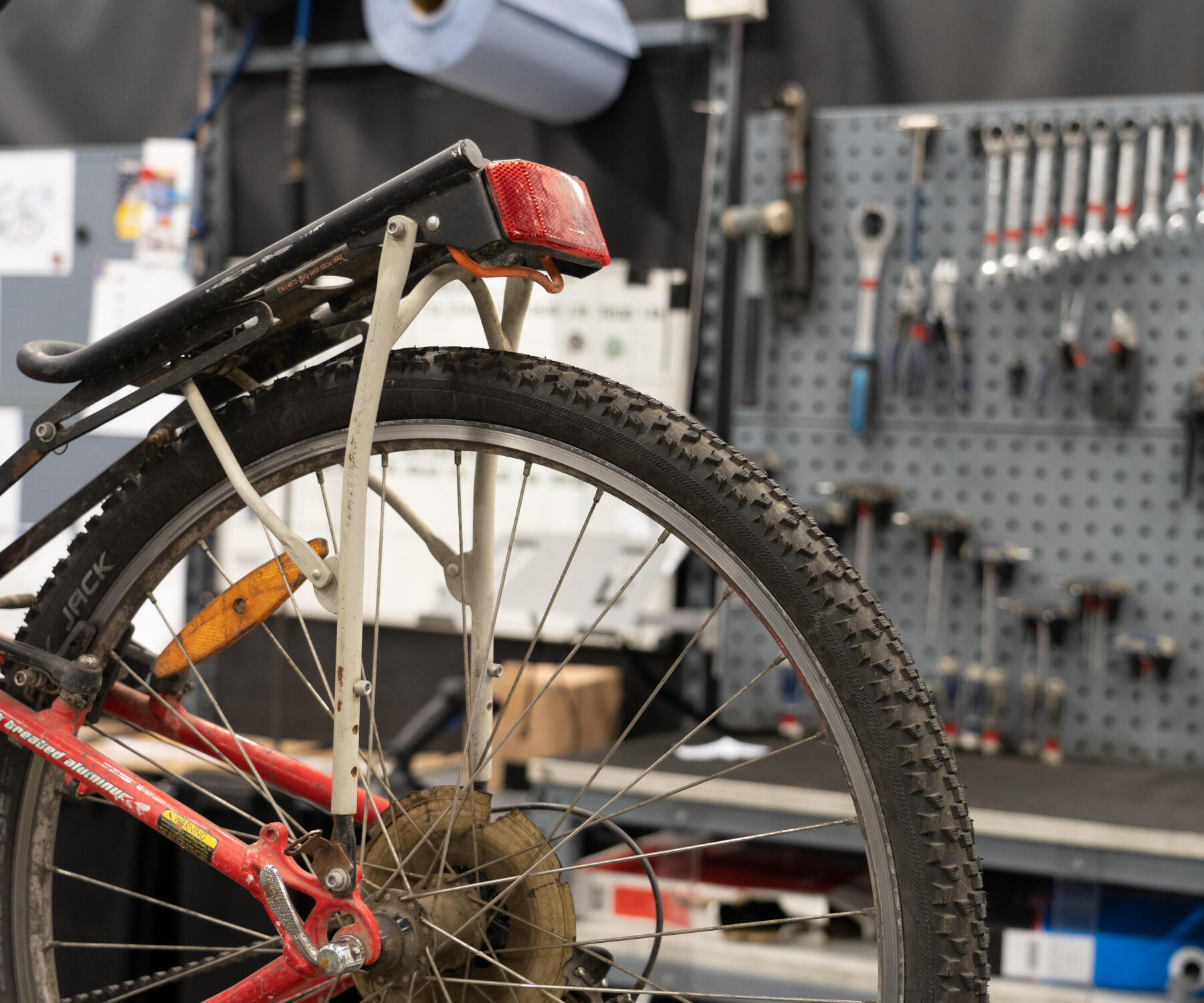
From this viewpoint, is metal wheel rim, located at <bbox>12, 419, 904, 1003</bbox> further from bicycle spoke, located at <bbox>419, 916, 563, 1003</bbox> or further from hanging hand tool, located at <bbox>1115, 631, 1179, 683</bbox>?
hanging hand tool, located at <bbox>1115, 631, 1179, 683</bbox>

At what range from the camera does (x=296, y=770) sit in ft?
3.07

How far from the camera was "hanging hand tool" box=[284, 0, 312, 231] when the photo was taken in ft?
8.39

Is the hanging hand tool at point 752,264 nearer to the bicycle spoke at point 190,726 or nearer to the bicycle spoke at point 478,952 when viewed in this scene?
the bicycle spoke at point 190,726

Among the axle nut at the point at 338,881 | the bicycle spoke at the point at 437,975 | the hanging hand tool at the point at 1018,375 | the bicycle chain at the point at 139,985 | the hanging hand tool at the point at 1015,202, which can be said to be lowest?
the bicycle chain at the point at 139,985

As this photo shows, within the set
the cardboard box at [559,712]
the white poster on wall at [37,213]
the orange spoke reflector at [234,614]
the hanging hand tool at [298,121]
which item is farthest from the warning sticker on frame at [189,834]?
the white poster on wall at [37,213]

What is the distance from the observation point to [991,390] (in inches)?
77.6

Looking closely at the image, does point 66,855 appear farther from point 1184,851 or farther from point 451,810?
point 1184,851

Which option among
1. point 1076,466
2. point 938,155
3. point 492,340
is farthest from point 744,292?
point 492,340

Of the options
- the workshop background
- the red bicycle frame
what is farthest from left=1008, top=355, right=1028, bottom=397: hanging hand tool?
the red bicycle frame

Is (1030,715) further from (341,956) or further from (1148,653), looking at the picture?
(341,956)

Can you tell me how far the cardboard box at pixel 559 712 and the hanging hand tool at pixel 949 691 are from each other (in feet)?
1.83

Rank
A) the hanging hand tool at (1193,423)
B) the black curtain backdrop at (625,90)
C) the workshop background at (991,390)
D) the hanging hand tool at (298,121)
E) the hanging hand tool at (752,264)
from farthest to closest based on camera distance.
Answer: the hanging hand tool at (298,121), the black curtain backdrop at (625,90), the hanging hand tool at (752,264), the hanging hand tool at (1193,423), the workshop background at (991,390)

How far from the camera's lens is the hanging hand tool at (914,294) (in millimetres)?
1957

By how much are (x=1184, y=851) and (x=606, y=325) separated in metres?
1.37
